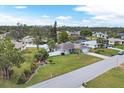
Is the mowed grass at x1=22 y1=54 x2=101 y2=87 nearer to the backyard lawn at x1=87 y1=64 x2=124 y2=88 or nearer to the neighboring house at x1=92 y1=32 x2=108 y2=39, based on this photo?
Answer: the backyard lawn at x1=87 y1=64 x2=124 y2=88

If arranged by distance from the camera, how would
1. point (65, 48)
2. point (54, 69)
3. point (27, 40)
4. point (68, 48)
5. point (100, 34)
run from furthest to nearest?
point (100, 34), point (27, 40), point (68, 48), point (65, 48), point (54, 69)

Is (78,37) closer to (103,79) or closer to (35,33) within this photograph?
(35,33)

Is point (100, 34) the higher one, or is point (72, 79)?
point (100, 34)

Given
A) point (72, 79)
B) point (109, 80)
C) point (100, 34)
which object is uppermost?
point (100, 34)

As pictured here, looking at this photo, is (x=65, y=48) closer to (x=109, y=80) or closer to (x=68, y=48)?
(x=68, y=48)

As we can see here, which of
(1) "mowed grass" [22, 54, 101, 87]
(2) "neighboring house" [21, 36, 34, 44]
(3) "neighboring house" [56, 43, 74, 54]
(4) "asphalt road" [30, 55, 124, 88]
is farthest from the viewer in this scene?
(2) "neighboring house" [21, 36, 34, 44]

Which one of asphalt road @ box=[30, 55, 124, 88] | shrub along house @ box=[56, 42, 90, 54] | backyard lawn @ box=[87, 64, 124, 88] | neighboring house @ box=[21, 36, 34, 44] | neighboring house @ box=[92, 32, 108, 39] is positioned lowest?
backyard lawn @ box=[87, 64, 124, 88]

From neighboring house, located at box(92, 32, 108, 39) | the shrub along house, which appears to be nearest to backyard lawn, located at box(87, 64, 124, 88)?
the shrub along house

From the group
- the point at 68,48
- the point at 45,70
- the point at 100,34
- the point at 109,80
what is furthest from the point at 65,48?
the point at 100,34
